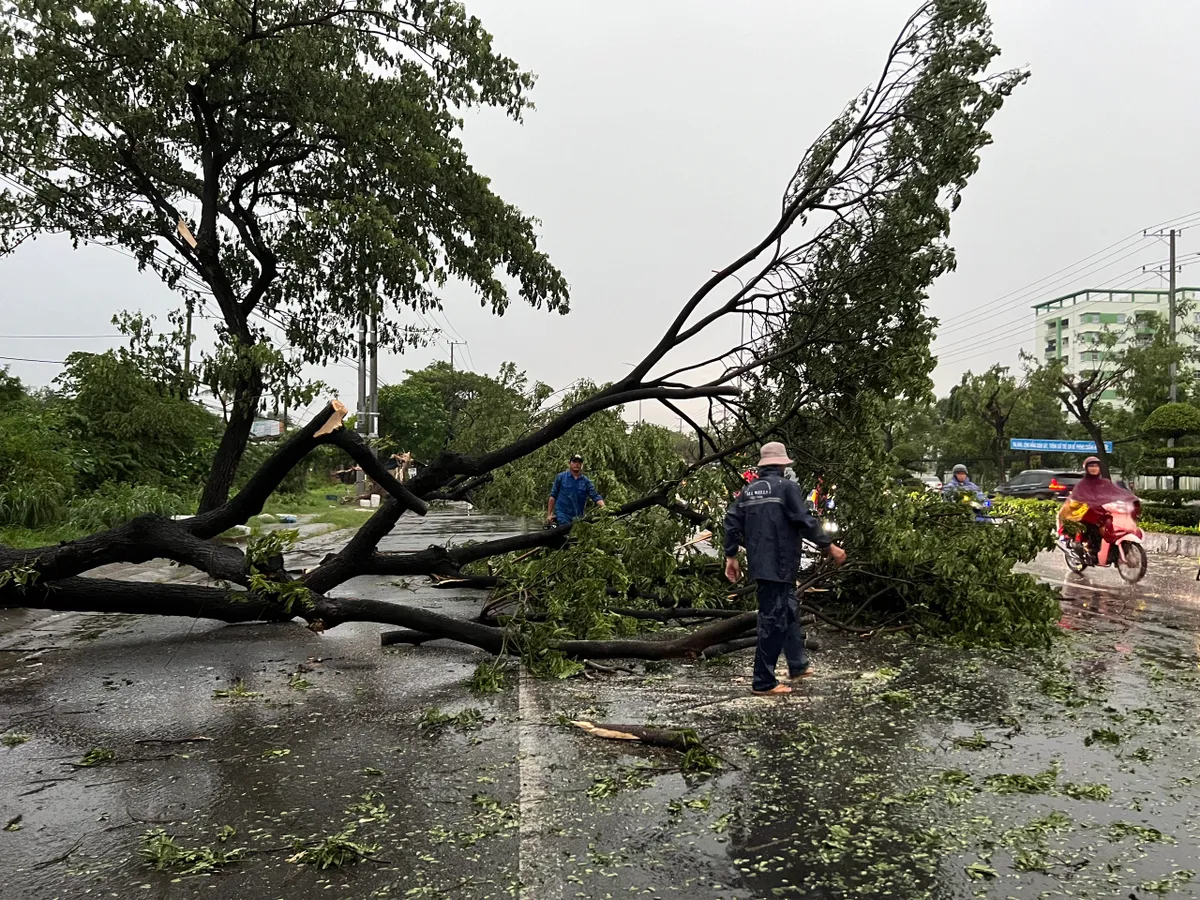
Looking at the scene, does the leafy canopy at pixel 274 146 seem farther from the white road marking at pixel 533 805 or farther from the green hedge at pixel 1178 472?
the green hedge at pixel 1178 472

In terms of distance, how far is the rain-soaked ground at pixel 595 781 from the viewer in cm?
320

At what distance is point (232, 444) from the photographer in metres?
10.5

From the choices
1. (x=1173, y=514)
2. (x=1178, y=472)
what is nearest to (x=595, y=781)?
(x=1173, y=514)

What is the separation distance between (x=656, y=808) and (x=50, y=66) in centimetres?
985

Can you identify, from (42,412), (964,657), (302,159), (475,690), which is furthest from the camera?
(42,412)

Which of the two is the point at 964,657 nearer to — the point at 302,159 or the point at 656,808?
the point at 656,808

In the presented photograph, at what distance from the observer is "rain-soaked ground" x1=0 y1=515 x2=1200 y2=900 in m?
3.20

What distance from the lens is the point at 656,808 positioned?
3793mm

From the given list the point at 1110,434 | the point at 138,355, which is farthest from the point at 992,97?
the point at 1110,434

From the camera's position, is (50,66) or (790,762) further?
(50,66)

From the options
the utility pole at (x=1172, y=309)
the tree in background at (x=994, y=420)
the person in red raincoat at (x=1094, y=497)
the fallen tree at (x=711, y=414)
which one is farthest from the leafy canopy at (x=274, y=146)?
the tree in background at (x=994, y=420)

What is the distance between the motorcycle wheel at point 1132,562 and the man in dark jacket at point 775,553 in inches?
298

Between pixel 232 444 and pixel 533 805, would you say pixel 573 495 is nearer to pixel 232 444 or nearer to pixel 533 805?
pixel 232 444

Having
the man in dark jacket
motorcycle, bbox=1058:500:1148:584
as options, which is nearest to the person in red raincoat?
motorcycle, bbox=1058:500:1148:584
